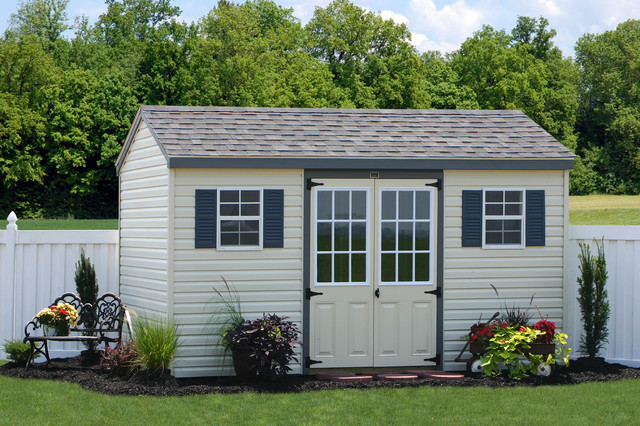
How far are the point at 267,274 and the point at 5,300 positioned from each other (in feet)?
11.9

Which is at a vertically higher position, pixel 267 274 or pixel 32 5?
pixel 32 5

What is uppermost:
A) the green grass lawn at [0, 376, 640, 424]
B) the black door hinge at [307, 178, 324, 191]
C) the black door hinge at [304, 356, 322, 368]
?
the black door hinge at [307, 178, 324, 191]

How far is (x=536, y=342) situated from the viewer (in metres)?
9.84

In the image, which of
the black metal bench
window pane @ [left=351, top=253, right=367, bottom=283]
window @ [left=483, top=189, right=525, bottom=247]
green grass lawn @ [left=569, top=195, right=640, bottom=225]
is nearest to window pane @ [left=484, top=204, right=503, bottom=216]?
window @ [left=483, top=189, right=525, bottom=247]

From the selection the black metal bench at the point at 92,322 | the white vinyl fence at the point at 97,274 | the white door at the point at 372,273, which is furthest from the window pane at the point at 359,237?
the black metal bench at the point at 92,322

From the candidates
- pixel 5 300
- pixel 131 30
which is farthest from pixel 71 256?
pixel 131 30

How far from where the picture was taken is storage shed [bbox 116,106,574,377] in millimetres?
9680

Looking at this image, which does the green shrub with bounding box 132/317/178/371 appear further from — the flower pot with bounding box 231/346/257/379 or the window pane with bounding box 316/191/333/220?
the window pane with bounding box 316/191/333/220

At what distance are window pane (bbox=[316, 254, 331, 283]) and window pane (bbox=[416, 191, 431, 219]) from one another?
1.20 m

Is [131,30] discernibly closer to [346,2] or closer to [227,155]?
[346,2]

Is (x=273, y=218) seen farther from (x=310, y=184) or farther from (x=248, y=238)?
(x=310, y=184)

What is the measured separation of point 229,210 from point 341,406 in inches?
104

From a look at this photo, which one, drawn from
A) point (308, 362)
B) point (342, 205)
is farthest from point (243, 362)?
point (342, 205)

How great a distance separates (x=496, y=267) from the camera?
10.4 metres
